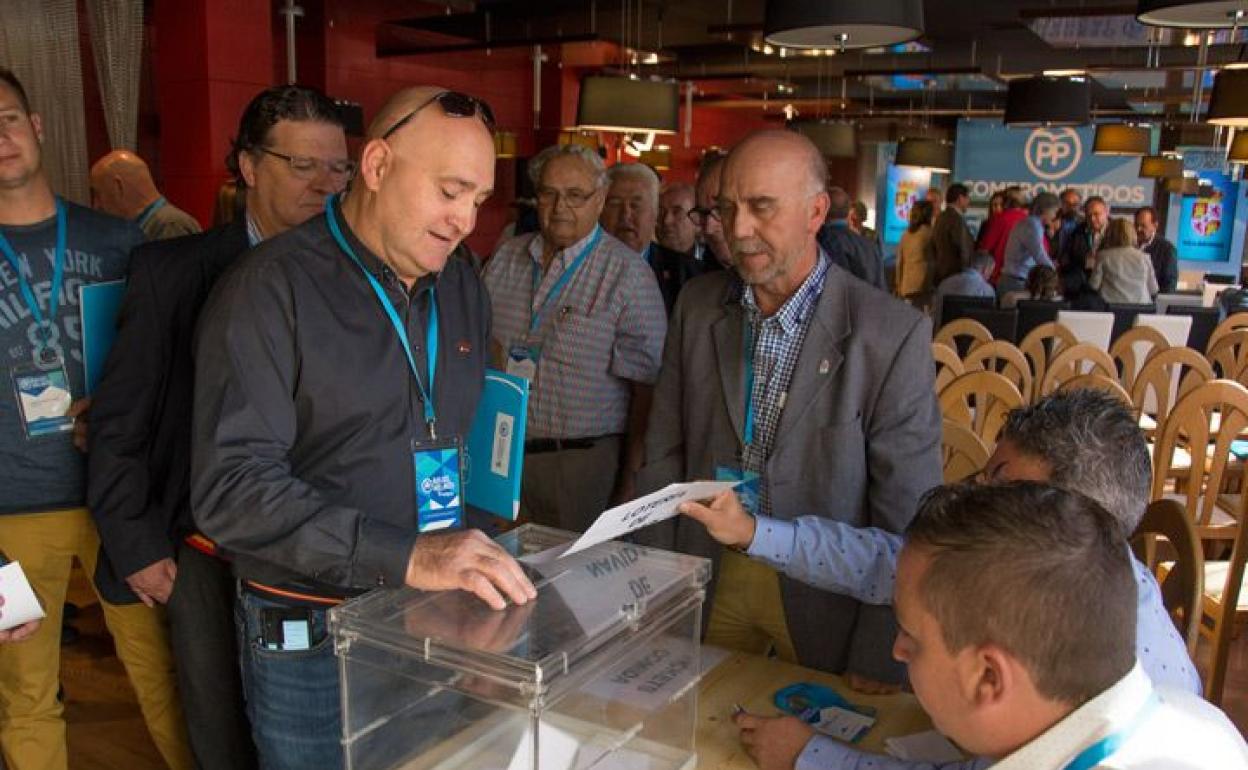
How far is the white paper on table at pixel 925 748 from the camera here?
1.34 m

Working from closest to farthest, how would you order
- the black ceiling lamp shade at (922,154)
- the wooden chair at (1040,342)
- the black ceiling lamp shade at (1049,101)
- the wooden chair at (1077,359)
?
the wooden chair at (1077,359)
the wooden chair at (1040,342)
the black ceiling lamp shade at (1049,101)
the black ceiling lamp shade at (922,154)

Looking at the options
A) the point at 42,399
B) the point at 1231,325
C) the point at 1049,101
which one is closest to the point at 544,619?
the point at 42,399

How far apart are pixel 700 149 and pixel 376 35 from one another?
7.44 m

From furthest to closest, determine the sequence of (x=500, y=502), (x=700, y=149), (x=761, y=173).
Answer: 1. (x=700, y=149)
2. (x=761, y=173)
3. (x=500, y=502)

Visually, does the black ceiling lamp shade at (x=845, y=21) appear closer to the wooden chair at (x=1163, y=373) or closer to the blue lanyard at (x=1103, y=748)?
the blue lanyard at (x=1103, y=748)

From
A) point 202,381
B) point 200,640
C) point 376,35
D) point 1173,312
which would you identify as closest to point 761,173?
point 202,381

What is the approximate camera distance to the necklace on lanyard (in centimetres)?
205

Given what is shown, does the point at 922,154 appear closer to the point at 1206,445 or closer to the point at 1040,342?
the point at 1040,342

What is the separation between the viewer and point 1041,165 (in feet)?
51.3

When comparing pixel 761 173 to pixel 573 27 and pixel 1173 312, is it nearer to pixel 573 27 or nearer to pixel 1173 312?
pixel 1173 312

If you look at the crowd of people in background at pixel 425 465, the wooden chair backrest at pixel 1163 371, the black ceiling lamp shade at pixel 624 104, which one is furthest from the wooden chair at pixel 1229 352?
the crowd of people in background at pixel 425 465

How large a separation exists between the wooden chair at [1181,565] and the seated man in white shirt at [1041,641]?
832mm

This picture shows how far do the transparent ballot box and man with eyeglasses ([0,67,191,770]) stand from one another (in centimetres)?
111

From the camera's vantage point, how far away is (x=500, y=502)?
1.64 metres
